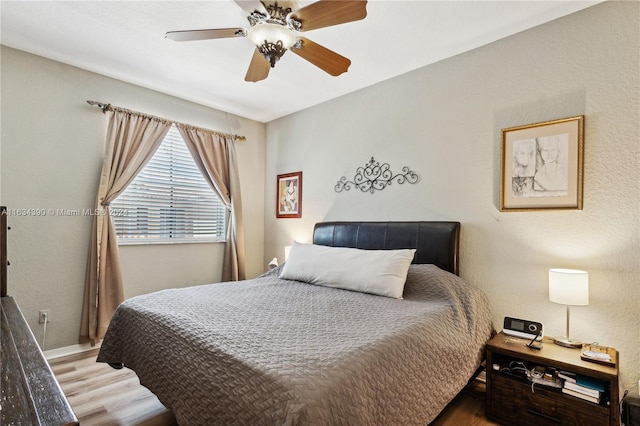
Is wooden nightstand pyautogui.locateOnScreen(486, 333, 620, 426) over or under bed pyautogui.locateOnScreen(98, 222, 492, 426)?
under

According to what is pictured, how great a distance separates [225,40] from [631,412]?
3.03m

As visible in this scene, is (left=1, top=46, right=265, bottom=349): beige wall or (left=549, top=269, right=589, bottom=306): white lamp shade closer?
(left=549, top=269, right=589, bottom=306): white lamp shade

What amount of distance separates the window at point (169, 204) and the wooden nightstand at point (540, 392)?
3.07 meters

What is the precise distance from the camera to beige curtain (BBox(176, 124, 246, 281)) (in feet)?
12.0

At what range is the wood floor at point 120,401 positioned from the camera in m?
1.91

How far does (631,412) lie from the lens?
1.08 metres

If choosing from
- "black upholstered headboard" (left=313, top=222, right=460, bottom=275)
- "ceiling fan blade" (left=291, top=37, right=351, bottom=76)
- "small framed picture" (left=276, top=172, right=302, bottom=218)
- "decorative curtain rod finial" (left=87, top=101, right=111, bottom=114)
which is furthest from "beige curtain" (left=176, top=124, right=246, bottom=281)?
"ceiling fan blade" (left=291, top=37, right=351, bottom=76)

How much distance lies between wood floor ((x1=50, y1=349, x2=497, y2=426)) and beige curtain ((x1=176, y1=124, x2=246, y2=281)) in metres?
1.56

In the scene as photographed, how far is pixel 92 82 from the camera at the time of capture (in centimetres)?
297

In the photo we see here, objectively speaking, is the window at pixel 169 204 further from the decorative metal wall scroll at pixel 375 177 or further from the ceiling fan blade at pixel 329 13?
the ceiling fan blade at pixel 329 13

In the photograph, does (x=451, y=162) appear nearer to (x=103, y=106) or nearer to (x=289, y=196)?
(x=289, y=196)

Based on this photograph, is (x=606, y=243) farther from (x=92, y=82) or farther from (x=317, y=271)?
(x=92, y=82)

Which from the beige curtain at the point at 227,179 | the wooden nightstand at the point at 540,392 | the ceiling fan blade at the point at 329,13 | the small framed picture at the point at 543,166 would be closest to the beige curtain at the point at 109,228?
the beige curtain at the point at 227,179

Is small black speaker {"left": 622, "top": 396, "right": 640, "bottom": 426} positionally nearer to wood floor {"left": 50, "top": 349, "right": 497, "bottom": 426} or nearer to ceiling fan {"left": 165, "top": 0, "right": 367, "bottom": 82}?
wood floor {"left": 50, "top": 349, "right": 497, "bottom": 426}
